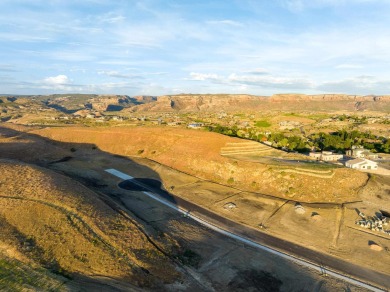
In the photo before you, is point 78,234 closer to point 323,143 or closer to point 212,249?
point 212,249

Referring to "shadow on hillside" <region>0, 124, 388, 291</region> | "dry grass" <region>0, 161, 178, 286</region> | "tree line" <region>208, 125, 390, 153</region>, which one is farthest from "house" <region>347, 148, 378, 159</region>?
"dry grass" <region>0, 161, 178, 286</region>

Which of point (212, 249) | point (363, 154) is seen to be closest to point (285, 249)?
point (212, 249)

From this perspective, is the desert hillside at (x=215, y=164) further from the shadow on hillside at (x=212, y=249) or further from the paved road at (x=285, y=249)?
the paved road at (x=285, y=249)

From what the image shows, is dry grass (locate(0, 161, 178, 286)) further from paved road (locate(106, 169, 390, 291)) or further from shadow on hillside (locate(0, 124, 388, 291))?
paved road (locate(106, 169, 390, 291))

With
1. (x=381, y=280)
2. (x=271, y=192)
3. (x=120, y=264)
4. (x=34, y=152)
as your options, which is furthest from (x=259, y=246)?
(x=34, y=152)

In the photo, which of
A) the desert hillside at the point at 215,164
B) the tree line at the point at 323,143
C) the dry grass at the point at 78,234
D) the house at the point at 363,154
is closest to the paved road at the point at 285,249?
the dry grass at the point at 78,234
